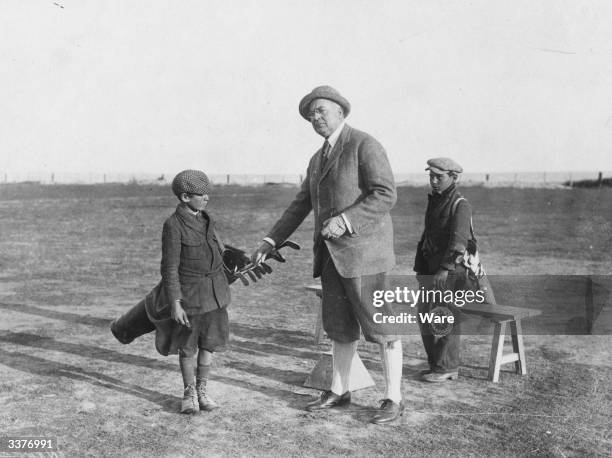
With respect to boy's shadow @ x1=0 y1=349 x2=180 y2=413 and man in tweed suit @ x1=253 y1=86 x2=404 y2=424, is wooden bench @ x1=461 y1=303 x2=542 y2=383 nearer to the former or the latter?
man in tweed suit @ x1=253 y1=86 x2=404 y2=424

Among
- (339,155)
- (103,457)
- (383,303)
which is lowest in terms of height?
(103,457)

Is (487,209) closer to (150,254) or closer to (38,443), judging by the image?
(150,254)

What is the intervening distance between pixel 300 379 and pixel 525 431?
1875mm

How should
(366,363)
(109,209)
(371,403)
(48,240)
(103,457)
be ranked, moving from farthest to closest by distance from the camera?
(109,209) < (48,240) < (366,363) < (371,403) < (103,457)

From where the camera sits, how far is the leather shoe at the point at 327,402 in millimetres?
4590

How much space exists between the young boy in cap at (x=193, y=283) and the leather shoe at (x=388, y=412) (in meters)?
1.14

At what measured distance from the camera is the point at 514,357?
5504mm

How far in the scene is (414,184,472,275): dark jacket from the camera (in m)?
5.16

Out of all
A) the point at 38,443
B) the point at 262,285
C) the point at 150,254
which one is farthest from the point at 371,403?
the point at 150,254

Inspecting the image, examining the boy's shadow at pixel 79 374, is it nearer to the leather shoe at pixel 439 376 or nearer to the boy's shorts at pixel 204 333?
the boy's shorts at pixel 204 333

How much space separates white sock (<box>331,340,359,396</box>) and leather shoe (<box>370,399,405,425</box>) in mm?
359

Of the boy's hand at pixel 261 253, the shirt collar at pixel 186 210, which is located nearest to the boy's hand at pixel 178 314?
the shirt collar at pixel 186 210

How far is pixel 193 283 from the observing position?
4.47 m

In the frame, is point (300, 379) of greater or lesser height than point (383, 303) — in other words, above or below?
below
